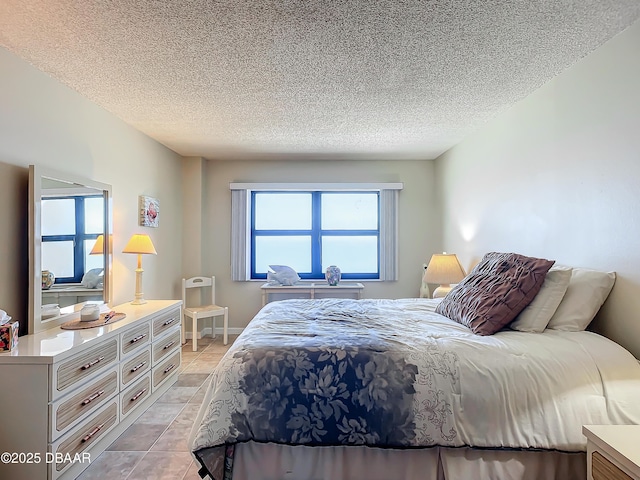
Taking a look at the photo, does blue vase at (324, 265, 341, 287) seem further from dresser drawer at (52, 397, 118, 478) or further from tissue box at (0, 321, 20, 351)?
tissue box at (0, 321, 20, 351)

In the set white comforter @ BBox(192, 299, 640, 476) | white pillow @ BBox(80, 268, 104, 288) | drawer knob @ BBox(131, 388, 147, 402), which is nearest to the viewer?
white comforter @ BBox(192, 299, 640, 476)

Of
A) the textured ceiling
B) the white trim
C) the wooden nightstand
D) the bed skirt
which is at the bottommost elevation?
the bed skirt

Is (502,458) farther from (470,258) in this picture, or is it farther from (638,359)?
(470,258)

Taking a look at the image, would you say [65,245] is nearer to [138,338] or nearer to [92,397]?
[138,338]

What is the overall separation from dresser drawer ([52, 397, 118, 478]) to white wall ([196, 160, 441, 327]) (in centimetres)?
249

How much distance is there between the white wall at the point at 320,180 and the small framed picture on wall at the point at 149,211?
0.94 m

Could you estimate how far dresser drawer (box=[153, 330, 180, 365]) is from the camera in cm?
269

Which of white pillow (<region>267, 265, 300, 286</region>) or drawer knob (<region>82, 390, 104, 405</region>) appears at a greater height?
white pillow (<region>267, 265, 300, 286</region>)

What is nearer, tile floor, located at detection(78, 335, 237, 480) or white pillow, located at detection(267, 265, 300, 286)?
tile floor, located at detection(78, 335, 237, 480)

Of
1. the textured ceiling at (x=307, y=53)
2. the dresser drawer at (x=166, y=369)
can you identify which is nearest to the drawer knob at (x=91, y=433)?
the dresser drawer at (x=166, y=369)

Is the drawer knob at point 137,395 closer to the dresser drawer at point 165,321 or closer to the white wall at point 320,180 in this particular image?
the dresser drawer at point 165,321

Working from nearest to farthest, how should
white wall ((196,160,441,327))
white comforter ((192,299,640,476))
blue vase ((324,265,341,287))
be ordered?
1. white comforter ((192,299,640,476))
2. blue vase ((324,265,341,287))
3. white wall ((196,160,441,327))

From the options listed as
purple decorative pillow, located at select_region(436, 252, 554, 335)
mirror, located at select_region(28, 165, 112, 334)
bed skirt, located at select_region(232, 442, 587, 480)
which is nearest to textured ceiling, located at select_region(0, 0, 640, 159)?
mirror, located at select_region(28, 165, 112, 334)

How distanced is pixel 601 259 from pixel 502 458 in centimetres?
121
